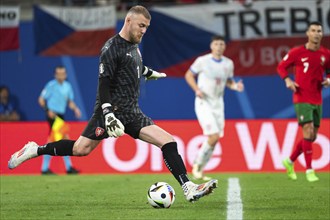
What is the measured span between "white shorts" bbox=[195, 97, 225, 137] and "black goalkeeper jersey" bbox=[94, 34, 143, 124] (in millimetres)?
5285

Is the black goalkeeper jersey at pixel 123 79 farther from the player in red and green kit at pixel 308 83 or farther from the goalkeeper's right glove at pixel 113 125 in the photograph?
the player in red and green kit at pixel 308 83

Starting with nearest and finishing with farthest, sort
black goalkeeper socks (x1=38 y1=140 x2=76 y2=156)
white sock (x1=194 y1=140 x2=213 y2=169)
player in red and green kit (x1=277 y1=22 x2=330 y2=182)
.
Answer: black goalkeeper socks (x1=38 y1=140 x2=76 y2=156)
player in red and green kit (x1=277 y1=22 x2=330 y2=182)
white sock (x1=194 y1=140 x2=213 y2=169)

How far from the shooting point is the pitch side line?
832 centimetres

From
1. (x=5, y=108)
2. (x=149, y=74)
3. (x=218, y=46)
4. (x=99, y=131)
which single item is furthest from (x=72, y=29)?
(x=99, y=131)

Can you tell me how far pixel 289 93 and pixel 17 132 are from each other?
22.9 feet

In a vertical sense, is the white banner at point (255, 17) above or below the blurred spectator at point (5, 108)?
above

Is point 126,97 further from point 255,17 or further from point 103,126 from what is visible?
point 255,17

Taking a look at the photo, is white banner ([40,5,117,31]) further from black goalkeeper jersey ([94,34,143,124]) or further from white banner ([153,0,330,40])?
black goalkeeper jersey ([94,34,143,124])

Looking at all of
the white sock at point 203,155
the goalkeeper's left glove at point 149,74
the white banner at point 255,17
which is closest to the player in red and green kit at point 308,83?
the white sock at point 203,155

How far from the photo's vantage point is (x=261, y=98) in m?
20.8

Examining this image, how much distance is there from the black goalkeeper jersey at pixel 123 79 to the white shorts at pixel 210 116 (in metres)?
5.28

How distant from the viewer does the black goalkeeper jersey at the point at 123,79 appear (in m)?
8.88

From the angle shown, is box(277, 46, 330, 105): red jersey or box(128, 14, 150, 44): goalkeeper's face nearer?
box(128, 14, 150, 44): goalkeeper's face

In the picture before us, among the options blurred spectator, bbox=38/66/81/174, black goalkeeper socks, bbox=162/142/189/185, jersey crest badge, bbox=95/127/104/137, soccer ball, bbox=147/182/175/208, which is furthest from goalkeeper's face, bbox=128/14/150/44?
blurred spectator, bbox=38/66/81/174
